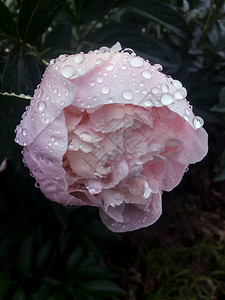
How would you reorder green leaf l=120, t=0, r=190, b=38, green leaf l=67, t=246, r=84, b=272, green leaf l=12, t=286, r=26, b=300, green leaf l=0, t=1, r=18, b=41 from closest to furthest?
green leaf l=0, t=1, r=18, b=41
green leaf l=120, t=0, r=190, b=38
green leaf l=12, t=286, r=26, b=300
green leaf l=67, t=246, r=84, b=272

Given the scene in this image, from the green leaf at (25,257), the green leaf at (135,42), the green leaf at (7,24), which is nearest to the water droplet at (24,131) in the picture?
the green leaf at (7,24)

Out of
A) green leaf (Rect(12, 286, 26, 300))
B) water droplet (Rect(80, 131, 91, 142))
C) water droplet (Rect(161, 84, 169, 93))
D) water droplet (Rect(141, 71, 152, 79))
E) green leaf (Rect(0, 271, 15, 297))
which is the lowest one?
green leaf (Rect(12, 286, 26, 300))

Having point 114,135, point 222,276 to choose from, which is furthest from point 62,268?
point 114,135

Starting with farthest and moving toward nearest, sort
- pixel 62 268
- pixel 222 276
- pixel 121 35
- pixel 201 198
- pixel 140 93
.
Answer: pixel 201 198, pixel 222 276, pixel 62 268, pixel 121 35, pixel 140 93

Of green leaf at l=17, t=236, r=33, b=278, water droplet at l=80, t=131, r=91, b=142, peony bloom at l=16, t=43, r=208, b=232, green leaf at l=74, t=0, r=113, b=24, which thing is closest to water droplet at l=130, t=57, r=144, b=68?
peony bloom at l=16, t=43, r=208, b=232

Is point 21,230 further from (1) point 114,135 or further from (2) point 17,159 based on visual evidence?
(1) point 114,135

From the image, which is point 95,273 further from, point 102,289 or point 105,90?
point 105,90

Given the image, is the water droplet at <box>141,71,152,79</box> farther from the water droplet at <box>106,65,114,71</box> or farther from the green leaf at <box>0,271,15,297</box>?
the green leaf at <box>0,271,15,297</box>
